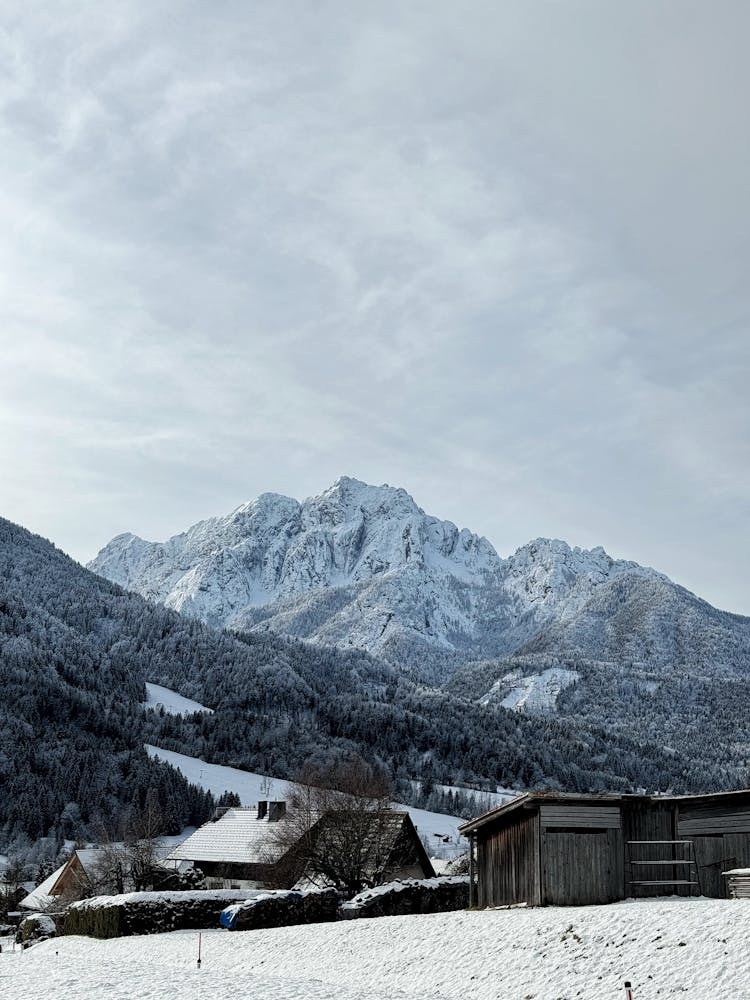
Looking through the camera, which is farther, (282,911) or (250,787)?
(250,787)

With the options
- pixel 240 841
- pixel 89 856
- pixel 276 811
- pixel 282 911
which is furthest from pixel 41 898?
pixel 282 911

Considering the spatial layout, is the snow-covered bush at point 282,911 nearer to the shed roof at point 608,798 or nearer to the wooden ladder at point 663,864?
the shed roof at point 608,798

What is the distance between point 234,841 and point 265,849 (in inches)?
229

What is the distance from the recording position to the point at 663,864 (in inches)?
1377

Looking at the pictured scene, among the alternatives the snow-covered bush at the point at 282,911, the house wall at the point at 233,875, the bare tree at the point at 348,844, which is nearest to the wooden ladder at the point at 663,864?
the snow-covered bush at the point at 282,911

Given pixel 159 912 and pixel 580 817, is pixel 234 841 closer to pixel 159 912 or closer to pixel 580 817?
pixel 159 912

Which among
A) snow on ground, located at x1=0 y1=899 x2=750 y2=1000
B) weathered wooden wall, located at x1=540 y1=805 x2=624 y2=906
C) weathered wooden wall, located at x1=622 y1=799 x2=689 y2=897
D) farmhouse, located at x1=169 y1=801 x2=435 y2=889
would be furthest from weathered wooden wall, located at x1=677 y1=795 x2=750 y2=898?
farmhouse, located at x1=169 y1=801 x2=435 y2=889

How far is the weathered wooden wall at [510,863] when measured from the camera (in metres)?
35.4

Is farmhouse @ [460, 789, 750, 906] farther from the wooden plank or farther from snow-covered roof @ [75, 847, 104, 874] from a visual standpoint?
snow-covered roof @ [75, 847, 104, 874]

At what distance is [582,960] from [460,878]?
24.5m

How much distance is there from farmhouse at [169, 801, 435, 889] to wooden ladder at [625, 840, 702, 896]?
2384 cm

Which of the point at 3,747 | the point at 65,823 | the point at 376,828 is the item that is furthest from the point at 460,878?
the point at 3,747

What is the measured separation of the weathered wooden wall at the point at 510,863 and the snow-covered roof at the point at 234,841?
114 feet

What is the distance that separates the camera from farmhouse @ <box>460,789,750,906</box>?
112 feet
